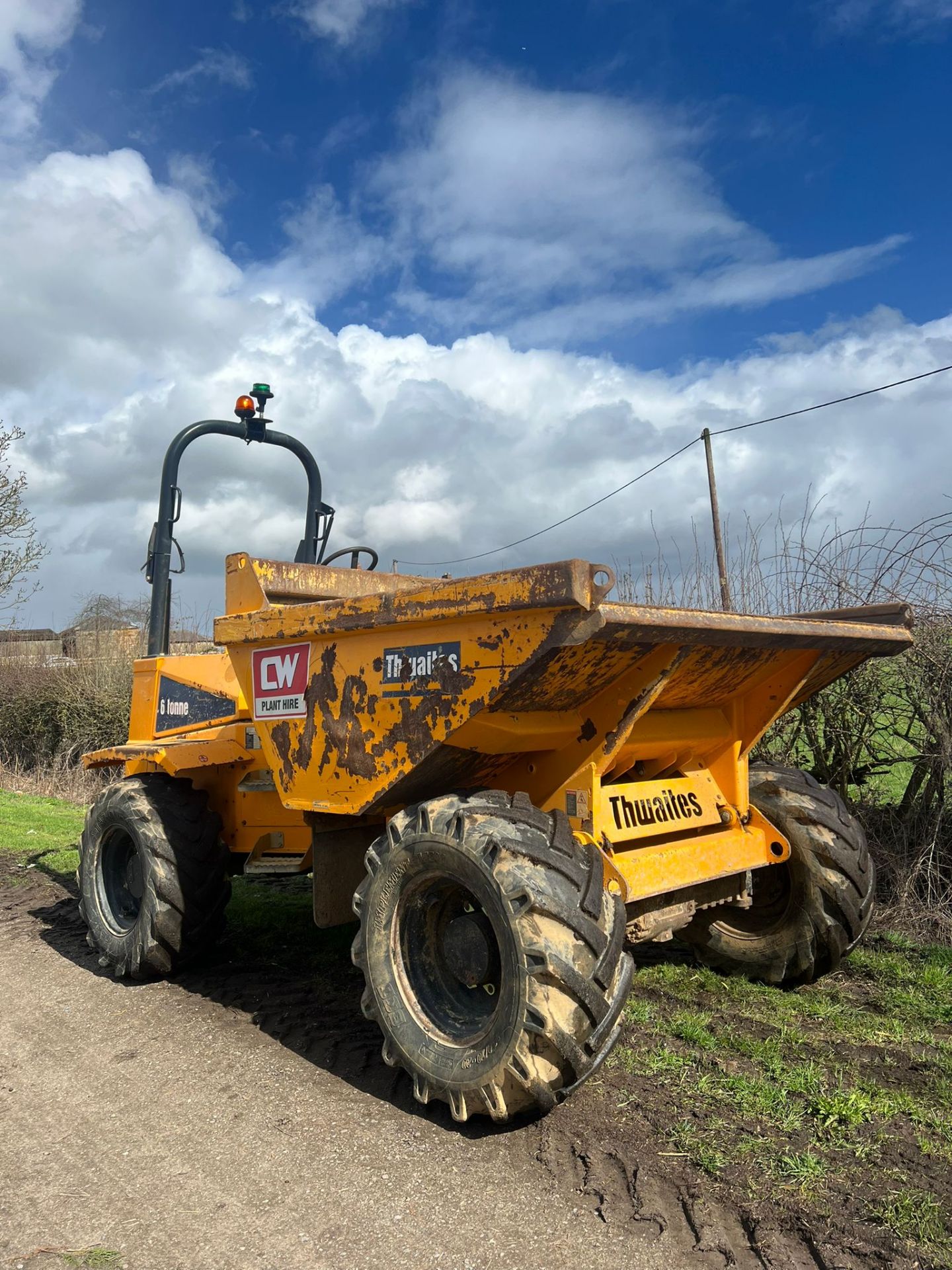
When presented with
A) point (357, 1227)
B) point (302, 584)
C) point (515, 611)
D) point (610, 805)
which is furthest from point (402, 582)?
point (357, 1227)

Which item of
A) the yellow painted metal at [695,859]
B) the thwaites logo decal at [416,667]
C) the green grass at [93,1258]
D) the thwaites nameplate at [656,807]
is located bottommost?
the green grass at [93,1258]

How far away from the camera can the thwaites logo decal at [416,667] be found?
3232 millimetres

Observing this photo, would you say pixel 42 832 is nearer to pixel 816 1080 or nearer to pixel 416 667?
pixel 416 667

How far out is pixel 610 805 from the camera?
3.67 meters

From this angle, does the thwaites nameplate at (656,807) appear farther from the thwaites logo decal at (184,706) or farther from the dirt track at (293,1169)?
the thwaites logo decal at (184,706)

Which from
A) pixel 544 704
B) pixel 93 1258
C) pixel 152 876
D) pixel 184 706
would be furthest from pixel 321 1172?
pixel 184 706

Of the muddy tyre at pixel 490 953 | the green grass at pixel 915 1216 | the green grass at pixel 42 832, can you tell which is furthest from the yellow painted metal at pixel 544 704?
the green grass at pixel 42 832

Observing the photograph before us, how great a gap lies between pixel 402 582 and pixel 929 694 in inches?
116

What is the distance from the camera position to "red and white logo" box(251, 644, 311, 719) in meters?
3.87

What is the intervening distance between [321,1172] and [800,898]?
7.73 ft

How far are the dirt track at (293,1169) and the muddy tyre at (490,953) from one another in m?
0.22

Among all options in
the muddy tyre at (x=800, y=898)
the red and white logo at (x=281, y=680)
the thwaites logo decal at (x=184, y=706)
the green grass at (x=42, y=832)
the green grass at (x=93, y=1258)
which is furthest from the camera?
the green grass at (x=42, y=832)

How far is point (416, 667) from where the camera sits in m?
3.35

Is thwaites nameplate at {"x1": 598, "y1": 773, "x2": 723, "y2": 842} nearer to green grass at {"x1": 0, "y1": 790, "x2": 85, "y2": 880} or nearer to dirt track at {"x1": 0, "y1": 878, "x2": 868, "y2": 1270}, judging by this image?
dirt track at {"x1": 0, "y1": 878, "x2": 868, "y2": 1270}
